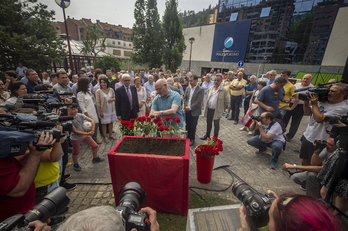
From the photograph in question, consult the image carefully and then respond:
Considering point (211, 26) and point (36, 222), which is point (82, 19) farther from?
point (36, 222)

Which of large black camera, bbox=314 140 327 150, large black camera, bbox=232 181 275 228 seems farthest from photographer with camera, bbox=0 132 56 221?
large black camera, bbox=314 140 327 150

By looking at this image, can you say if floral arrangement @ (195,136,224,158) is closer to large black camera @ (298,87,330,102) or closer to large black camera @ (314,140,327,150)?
large black camera @ (314,140,327,150)

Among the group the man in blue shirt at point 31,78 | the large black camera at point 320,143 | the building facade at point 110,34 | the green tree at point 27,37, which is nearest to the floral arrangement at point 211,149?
the large black camera at point 320,143

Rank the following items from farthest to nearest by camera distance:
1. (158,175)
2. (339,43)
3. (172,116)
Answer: (339,43) < (172,116) < (158,175)

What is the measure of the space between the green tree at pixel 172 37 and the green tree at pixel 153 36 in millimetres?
1300

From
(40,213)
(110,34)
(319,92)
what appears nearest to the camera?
(40,213)

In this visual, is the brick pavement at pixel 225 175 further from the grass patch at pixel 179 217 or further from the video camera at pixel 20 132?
the video camera at pixel 20 132

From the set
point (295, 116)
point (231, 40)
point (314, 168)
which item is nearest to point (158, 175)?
point (314, 168)

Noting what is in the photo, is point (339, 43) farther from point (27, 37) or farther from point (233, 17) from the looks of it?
point (27, 37)

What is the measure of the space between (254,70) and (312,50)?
733cm

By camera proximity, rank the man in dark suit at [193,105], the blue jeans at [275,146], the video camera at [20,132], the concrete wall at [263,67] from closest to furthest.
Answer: the video camera at [20,132], the blue jeans at [275,146], the man in dark suit at [193,105], the concrete wall at [263,67]

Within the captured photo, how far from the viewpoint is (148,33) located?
27.3 meters

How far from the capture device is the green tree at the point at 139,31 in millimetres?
27578

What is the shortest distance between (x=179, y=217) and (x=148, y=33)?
29.9 meters
